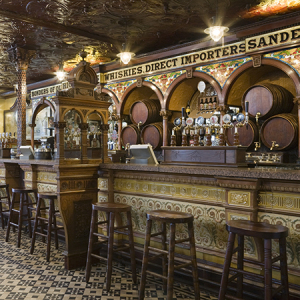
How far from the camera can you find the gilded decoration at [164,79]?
7.01 metres

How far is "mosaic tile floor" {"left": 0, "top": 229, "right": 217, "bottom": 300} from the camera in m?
3.08

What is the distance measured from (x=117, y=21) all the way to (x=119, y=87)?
2656 millimetres

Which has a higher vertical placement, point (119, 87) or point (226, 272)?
point (119, 87)

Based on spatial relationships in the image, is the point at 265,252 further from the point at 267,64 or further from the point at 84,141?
the point at 267,64

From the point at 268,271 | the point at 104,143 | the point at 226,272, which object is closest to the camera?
the point at 268,271

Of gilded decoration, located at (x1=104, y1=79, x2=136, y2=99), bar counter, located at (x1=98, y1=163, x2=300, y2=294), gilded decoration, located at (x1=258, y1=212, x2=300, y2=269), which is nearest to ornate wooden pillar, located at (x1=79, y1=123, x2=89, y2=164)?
bar counter, located at (x1=98, y1=163, x2=300, y2=294)

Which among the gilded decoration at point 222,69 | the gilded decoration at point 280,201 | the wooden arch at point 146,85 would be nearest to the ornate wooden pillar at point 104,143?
the gilded decoration at point 280,201

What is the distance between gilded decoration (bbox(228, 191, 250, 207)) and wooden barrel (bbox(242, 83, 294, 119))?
10.2 feet

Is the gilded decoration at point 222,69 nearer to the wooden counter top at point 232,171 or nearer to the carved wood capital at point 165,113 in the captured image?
the carved wood capital at point 165,113

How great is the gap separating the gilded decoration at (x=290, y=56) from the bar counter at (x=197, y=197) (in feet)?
7.96

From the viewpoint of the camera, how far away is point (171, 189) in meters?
3.52

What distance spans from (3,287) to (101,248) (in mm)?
1206

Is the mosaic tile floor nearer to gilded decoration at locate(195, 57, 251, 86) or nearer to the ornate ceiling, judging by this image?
the ornate ceiling

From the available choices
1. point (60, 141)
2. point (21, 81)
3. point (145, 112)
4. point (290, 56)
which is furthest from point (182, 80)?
point (60, 141)
